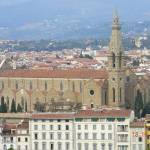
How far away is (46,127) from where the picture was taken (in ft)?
153

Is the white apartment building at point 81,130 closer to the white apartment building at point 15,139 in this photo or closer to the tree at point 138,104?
the white apartment building at point 15,139

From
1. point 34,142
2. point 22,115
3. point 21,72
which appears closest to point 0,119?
point 22,115

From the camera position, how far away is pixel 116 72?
6134cm

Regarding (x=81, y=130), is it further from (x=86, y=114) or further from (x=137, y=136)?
(x=137, y=136)

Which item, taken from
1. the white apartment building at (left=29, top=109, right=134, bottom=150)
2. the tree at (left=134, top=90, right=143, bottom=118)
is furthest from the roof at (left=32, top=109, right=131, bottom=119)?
the tree at (left=134, top=90, right=143, bottom=118)

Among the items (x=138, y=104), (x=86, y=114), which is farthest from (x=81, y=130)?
(x=138, y=104)

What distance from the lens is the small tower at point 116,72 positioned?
2405 inches

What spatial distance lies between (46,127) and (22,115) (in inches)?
228

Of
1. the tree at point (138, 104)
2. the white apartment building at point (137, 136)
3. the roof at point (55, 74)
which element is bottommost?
the tree at point (138, 104)

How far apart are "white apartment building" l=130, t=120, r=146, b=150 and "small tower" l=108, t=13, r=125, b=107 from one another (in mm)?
15230

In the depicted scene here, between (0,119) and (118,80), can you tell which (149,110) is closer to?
(118,80)

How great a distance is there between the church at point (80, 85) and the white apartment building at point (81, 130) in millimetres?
13374

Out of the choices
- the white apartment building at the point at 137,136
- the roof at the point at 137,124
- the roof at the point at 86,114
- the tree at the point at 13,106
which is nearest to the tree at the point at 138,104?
the tree at the point at 13,106

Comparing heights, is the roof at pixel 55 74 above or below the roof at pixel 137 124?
above
